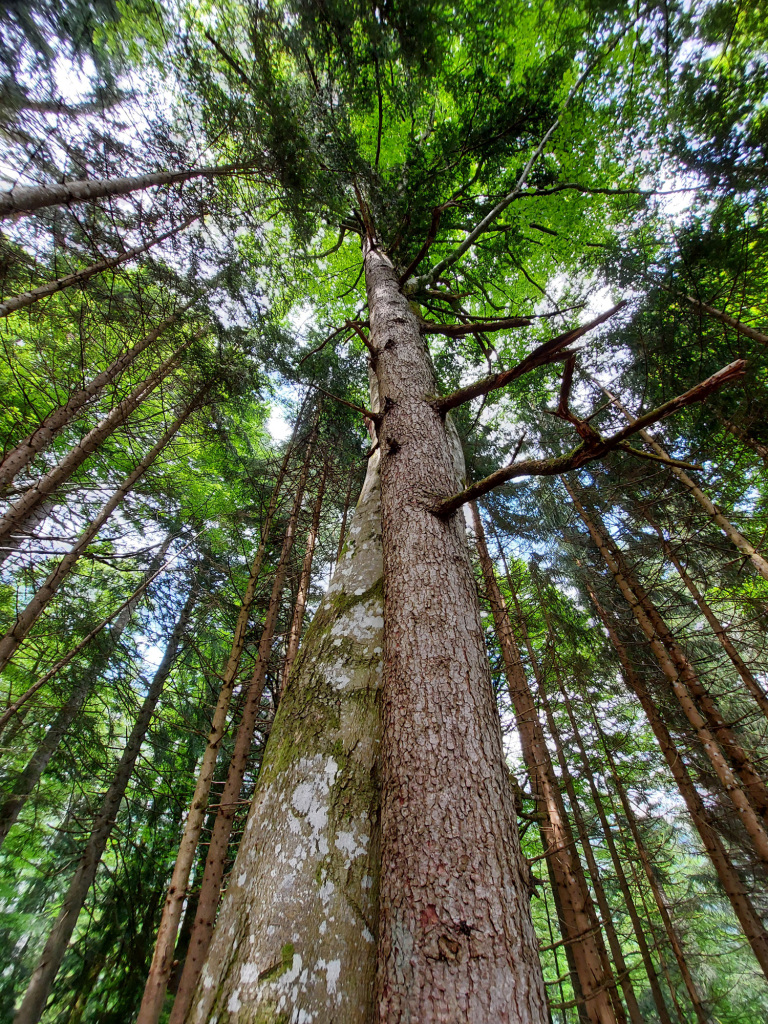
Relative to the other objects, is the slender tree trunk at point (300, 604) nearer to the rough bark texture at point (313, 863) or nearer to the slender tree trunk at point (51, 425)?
the rough bark texture at point (313, 863)

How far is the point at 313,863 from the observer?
1.50m

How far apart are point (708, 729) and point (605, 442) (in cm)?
665

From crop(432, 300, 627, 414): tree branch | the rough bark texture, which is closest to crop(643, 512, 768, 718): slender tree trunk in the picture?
crop(432, 300, 627, 414): tree branch

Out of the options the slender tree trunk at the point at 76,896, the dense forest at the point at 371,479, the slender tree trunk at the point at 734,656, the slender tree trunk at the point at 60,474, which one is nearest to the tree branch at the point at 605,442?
the dense forest at the point at 371,479

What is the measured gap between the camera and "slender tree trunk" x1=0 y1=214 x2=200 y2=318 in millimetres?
4426

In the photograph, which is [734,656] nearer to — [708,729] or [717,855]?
[708,729]

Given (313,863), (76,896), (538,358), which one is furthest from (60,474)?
(76,896)

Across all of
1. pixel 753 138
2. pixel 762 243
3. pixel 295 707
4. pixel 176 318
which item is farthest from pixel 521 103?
pixel 295 707

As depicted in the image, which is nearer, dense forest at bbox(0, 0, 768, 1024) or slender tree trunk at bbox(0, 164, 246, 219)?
dense forest at bbox(0, 0, 768, 1024)

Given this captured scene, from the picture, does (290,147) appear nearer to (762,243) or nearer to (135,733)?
(762,243)

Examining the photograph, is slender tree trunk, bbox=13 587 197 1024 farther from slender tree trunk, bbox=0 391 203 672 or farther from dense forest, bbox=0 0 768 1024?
slender tree trunk, bbox=0 391 203 672

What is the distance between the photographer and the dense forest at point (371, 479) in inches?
56.6

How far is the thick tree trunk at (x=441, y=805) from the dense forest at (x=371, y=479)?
0.01 m

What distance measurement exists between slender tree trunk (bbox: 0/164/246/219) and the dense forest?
56 mm
